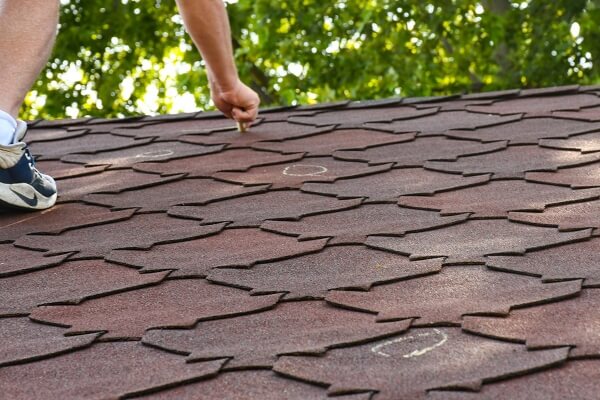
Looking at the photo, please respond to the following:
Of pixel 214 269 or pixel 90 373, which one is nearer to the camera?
pixel 90 373

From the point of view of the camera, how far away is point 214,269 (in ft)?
5.90

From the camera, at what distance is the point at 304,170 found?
263 cm

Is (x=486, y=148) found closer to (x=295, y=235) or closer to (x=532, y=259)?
(x=295, y=235)

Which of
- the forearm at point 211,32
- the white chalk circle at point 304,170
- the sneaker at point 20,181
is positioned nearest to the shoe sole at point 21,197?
the sneaker at point 20,181

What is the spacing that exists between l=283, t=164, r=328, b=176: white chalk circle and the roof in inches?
0.4

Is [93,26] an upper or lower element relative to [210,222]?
upper

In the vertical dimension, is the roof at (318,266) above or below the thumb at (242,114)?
below

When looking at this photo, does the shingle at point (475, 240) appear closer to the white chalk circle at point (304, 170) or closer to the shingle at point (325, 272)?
the shingle at point (325, 272)

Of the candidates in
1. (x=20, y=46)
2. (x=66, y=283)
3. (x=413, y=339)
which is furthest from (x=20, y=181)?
(x=413, y=339)

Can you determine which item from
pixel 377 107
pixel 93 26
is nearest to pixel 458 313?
pixel 377 107

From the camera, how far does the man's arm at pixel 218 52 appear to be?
2979 millimetres

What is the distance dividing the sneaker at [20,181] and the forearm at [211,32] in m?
0.73

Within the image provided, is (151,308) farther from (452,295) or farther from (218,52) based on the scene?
(218,52)

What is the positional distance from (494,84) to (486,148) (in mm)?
7598
